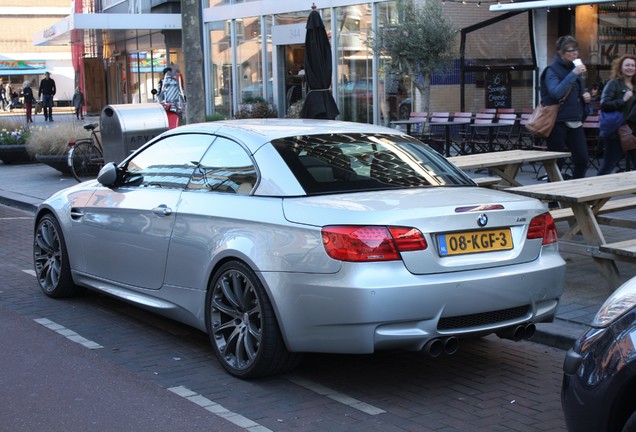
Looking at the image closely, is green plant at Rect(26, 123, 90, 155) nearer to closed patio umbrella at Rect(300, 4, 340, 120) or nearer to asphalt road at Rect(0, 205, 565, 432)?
closed patio umbrella at Rect(300, 4, 340, 120)

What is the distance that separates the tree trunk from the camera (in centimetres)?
1396

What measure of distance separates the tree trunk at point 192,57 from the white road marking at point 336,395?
9.17 m

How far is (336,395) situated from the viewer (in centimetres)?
532

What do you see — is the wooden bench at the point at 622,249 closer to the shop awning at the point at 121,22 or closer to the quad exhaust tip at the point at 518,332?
the quad exhaust tip at the point at 518,332

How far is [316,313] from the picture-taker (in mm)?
5023

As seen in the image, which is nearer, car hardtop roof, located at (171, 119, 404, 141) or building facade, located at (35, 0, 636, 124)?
car hardtop roof, located at (171, 119, 404, 141)

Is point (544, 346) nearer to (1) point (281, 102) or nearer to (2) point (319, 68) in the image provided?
(2) point (319, 68)

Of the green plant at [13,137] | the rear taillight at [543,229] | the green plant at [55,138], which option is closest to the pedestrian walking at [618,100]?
the rear taillight at [543,229]

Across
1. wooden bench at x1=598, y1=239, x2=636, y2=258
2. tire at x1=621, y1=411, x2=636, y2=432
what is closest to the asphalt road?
wooden bench at x1=598, y1=239, x2=636, y2=258

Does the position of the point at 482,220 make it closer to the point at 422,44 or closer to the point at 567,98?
the point at 567,98

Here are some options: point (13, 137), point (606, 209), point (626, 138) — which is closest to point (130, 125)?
point (626, 138)

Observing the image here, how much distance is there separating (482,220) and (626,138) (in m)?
6.51

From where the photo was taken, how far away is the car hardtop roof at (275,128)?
5.98 metres

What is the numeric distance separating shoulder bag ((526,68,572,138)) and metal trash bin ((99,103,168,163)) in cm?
629
